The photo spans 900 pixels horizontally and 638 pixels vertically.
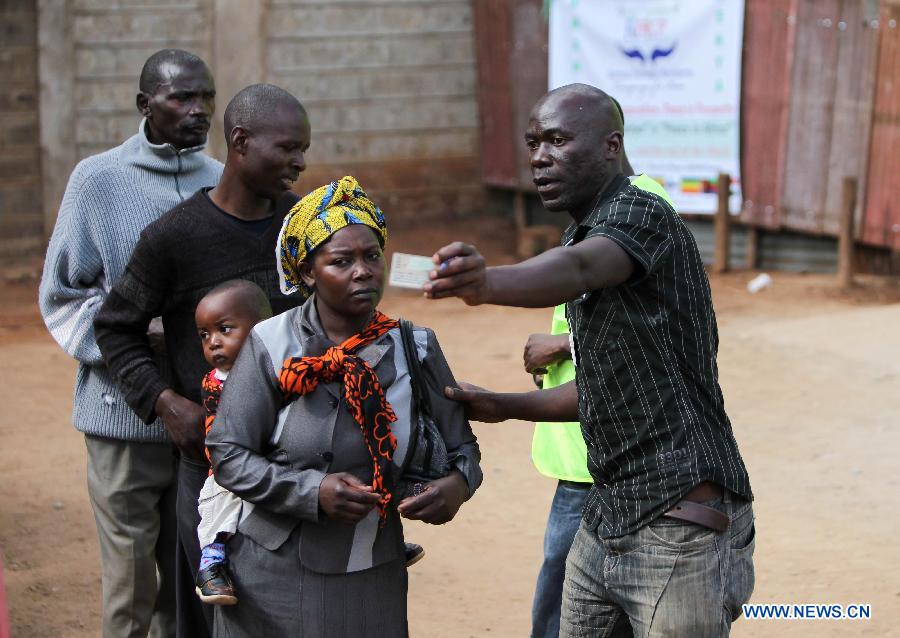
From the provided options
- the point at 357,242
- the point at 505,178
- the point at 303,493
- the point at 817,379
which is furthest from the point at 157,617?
the point at 505,178

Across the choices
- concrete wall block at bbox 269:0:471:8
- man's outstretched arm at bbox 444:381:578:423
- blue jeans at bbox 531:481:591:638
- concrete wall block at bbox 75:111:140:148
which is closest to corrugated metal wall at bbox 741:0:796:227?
A: concrete wall block at bbox 269:0:471:8

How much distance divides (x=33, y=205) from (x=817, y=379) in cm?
855

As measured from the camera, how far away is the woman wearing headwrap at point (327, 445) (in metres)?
2.81

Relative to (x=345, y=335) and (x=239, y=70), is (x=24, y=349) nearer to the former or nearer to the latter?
(x=239, y=70)

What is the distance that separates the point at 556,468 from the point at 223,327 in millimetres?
1108

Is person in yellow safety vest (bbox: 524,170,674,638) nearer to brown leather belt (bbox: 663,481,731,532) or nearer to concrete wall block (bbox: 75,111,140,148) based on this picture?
brown leather belt (bbox: 663,481,731,532)

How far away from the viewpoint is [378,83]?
14.3 metres

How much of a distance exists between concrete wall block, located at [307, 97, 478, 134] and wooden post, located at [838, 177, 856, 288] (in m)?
5.22

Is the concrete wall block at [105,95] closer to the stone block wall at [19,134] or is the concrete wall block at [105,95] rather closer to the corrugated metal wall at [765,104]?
the stone block wall at [19,134]

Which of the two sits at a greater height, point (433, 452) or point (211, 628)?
point (433, 452)

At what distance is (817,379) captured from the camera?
26.4 feet

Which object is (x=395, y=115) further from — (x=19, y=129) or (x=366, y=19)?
(x=19, y=129)

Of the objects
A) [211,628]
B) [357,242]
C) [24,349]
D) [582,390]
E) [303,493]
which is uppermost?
[357,242]

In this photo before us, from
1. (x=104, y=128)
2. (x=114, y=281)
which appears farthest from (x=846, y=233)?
(x=114, y=281)
